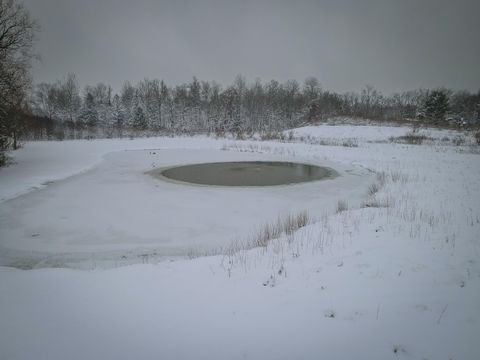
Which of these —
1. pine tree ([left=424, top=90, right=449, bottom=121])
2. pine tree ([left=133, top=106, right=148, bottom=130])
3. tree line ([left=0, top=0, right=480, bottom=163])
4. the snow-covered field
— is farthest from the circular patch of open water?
pine tree ([left=424, top=90, right=449, bottom=121])

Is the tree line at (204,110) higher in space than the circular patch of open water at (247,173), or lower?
higher

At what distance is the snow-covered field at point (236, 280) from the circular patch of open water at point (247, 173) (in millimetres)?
2956

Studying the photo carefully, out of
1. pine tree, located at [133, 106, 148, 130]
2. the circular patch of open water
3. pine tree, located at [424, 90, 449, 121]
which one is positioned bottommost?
the circular patch of open water

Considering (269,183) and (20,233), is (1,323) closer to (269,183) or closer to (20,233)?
(20,233)

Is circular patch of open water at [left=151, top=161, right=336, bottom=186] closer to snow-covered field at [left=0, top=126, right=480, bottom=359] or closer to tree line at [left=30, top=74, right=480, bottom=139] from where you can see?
snow-covered field at [left=0, top=126, right=480, bottom=359]

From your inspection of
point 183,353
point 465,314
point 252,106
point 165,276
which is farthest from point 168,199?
point 252,106

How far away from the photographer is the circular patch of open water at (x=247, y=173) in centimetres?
1159

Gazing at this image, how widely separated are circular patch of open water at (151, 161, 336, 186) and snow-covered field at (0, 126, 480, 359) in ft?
9.70

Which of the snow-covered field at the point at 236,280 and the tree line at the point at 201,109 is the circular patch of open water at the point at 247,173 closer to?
the snow-covered field at the point at 236,280

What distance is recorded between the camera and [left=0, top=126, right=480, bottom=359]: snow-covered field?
274 cm

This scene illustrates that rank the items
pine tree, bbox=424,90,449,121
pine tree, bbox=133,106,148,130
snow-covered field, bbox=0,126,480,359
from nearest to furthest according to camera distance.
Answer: snow-covered field, bbox=0,126,480,359, pine tree, bbox=424,90,449,121, pine tree, bbox=133,106,148,130

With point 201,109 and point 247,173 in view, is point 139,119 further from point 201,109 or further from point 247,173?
point 247,173

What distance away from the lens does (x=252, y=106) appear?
242 feet

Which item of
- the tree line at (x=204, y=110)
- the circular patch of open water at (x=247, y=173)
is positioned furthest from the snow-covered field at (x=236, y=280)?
the tree line at (x=204, y=110)
